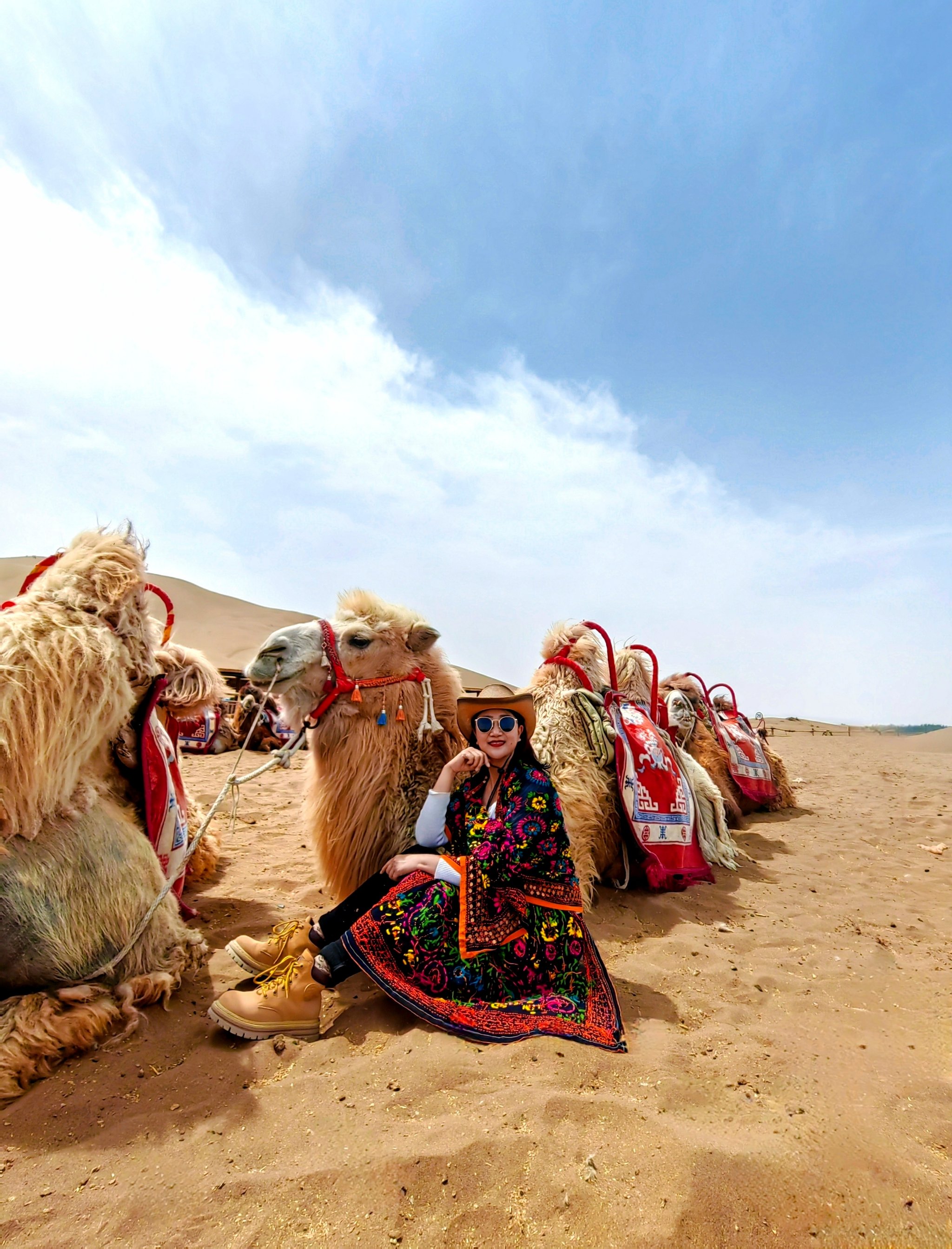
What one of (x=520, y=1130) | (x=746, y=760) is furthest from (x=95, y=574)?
(x=746, y=760)

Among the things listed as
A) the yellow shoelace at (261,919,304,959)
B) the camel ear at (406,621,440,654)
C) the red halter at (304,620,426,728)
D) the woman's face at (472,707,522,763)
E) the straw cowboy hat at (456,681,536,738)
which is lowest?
the yellow shoelace at (261,919,304,959)

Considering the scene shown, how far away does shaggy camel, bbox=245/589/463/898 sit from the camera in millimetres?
2953

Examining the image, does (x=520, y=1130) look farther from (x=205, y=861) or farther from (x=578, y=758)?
(x=205, y=861)

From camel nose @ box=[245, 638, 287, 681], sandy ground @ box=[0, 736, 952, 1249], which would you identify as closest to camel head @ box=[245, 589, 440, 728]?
camel nose @ box=[245, 638, 287, 681]

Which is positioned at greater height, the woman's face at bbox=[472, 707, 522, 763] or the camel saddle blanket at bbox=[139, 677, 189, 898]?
the woman's face at bbox=[472, 707, 522, 763]

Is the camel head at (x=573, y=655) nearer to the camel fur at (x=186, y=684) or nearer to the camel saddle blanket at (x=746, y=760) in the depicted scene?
the camel fur at (x=186, y=684)

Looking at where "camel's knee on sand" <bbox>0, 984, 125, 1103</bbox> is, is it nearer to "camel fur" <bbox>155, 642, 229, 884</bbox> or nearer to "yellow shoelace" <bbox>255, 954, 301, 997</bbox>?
"yellow shoelace" <bbox>255, 954, 301, 997</bbox>

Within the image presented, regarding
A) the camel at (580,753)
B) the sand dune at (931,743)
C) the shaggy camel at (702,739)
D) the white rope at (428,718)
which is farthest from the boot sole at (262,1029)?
the sand dune at (931,743)

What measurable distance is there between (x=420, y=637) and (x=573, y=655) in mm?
1496

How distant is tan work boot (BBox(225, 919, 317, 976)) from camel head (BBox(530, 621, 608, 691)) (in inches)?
93.0

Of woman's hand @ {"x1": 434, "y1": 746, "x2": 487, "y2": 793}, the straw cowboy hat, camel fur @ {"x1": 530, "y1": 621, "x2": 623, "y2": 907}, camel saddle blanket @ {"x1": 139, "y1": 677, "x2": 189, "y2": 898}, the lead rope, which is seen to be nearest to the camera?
the lead rope

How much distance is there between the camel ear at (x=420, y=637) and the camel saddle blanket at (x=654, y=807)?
149 centimetres

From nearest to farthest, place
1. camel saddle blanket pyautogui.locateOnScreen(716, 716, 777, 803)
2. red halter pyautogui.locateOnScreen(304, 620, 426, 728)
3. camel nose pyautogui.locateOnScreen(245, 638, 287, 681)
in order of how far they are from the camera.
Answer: camel nose pyautogui.locateOnScreen(245, 638, 287, 681) < red halter pyautogui.locateOnScreen(304, 620, 426, 728) < camel saddle blanket pyautogui.locateOnScreen(716, 716, 777, 803)

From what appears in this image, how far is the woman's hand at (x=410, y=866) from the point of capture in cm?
242
